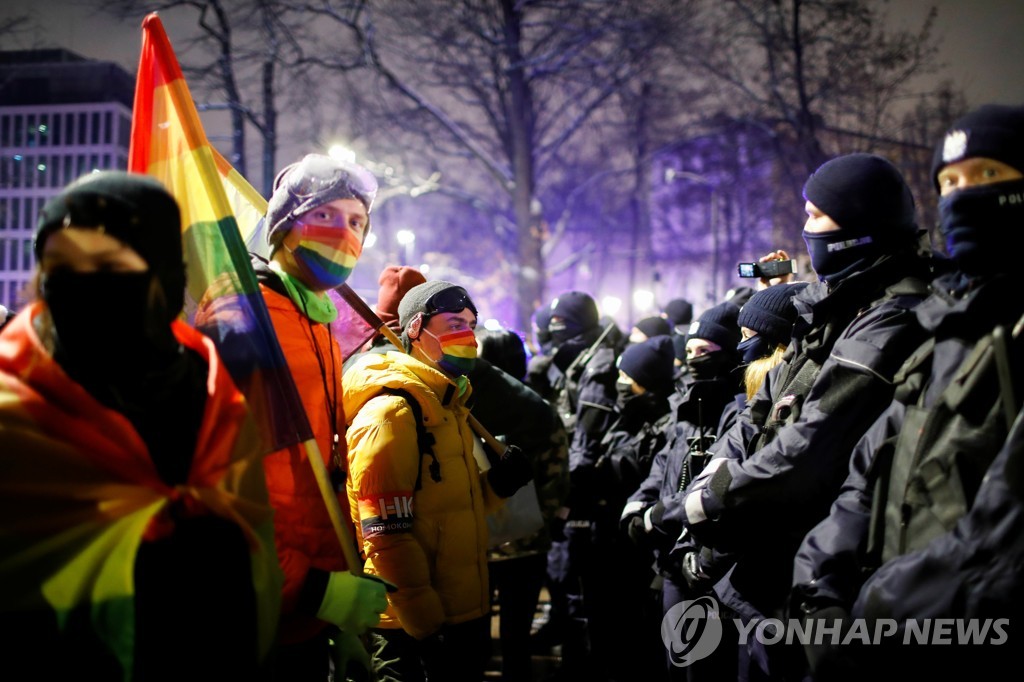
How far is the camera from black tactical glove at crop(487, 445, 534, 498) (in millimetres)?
3965

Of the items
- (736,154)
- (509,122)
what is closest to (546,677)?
(509,122)

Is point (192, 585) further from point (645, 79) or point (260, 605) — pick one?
point (645, 79)

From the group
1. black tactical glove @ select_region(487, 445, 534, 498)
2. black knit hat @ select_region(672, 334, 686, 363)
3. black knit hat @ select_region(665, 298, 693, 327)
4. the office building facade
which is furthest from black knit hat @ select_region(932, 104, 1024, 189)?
black knit hat @ select_region(665, 298, 693, 327)

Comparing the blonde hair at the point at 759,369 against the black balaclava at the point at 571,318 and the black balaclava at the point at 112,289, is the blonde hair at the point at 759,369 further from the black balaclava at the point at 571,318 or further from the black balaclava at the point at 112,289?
the black balaclava at the point at 571,318

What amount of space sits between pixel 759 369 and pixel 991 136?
185cm

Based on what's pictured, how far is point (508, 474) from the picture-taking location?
3967mm

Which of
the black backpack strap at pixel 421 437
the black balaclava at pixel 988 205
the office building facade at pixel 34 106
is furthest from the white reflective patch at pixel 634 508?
the office building facade at pixel 34 106

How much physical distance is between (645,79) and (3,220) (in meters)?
16.0

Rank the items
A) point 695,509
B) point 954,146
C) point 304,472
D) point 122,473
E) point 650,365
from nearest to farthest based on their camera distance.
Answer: point 122,473 → point 954,146 → point 304,472 → point 695,509 → point 650,365

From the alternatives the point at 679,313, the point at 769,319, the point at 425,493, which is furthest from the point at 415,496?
the point at 679,313

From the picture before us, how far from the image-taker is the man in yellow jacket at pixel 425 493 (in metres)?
3.31

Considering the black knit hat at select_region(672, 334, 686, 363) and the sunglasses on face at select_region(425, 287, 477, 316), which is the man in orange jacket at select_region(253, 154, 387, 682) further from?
the black knit hat at select_region(672, 334, 686, 363)

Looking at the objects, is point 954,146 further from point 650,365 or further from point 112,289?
point 650,365

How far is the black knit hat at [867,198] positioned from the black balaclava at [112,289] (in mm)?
2406
